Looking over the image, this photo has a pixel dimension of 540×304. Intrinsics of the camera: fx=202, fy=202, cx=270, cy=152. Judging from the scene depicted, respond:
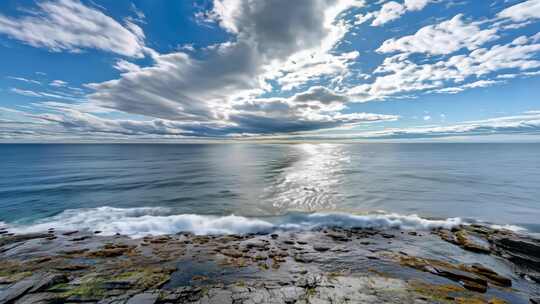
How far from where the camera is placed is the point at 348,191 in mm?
30375

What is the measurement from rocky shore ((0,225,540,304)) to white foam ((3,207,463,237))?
4.57 ft

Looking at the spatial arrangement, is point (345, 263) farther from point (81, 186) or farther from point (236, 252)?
point (81, 186)

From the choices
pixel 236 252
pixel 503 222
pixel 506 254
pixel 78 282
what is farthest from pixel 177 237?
pixel 503 222

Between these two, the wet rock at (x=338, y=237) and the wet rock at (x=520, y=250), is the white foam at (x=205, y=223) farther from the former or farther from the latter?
the wet rock at (x=520, y=250)

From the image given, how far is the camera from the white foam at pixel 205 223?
55.6ft

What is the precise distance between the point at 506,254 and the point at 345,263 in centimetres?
1051

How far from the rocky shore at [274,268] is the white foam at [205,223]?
4.57 ft

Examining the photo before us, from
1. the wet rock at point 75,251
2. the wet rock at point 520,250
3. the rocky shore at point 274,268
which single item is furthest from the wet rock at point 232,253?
the wet rock at point 520,250

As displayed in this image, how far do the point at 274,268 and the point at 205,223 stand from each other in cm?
983

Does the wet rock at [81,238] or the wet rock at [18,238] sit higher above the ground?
the wet rock at [18,238]

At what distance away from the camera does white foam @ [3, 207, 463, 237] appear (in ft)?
55.6

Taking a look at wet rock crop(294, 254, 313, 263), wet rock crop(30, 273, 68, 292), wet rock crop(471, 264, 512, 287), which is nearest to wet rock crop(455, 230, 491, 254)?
wet rock crop(471, 264, 512, 287)

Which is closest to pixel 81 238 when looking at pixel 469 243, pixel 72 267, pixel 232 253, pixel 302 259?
pixel 72 267

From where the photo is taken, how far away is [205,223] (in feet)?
60.6
